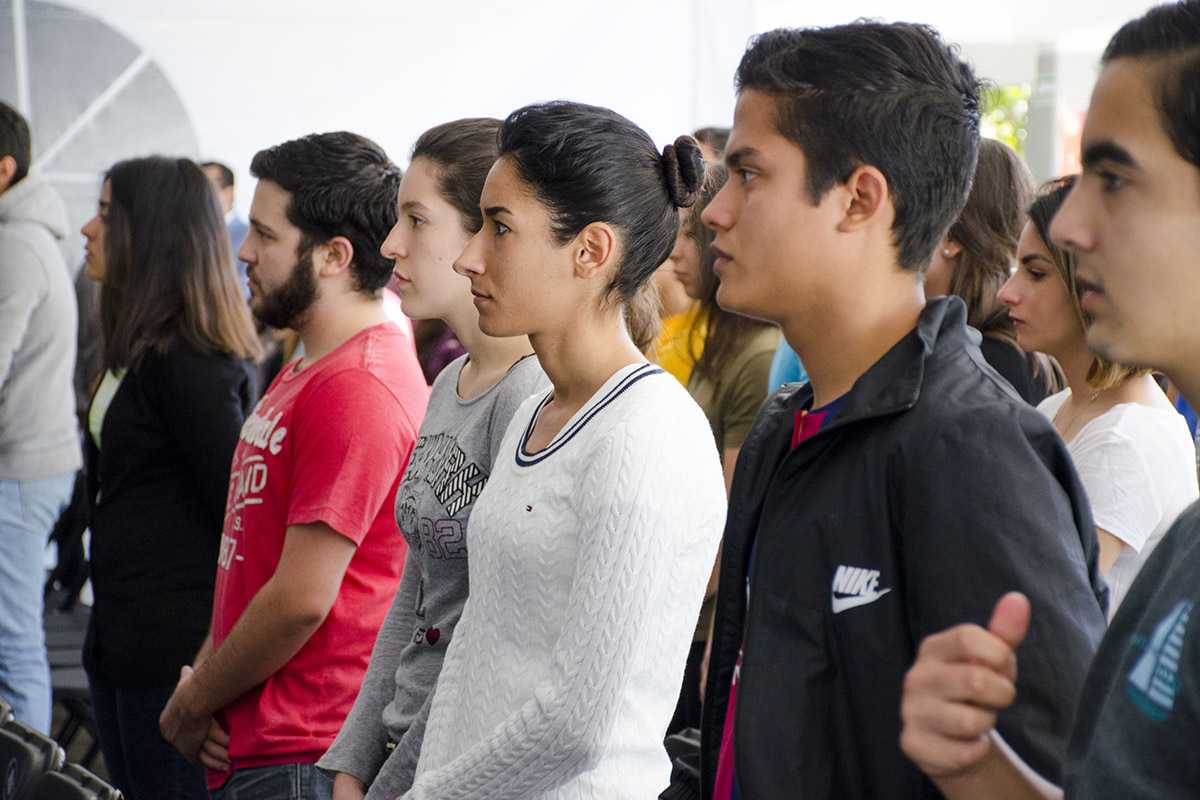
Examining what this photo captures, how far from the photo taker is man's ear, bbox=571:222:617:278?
4.53ft

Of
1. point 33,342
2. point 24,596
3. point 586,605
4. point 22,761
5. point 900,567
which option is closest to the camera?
point 900,567

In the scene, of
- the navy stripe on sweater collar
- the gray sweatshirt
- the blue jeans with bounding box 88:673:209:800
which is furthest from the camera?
the blue jeans with bounding box 88:673:209:800

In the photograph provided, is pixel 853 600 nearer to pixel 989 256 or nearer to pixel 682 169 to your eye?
pixel 682 169

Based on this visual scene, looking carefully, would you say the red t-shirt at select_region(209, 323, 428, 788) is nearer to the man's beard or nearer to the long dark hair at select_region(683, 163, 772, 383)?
the man's beard

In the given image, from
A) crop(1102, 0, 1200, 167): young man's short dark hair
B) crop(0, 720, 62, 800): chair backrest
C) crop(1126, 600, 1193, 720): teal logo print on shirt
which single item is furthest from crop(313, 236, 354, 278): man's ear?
crop(1126, 600, 1193, 720): teal logo print on shirt

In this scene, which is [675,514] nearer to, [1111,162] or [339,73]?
[1111,162]

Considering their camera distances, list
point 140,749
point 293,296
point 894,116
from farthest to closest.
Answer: point 140,749 → point 293,296 → point 894,116

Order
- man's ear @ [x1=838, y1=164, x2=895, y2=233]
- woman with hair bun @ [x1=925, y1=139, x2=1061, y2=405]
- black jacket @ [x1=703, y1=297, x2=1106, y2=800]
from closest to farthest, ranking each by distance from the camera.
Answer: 1. black jacket @ [x1=703, y1=297, x2=1106, y2=800]
2. man's ear @ [x1=838, y1=164, x2=895, y2=233]
3. woman with hair bun @ [x1=925, y1=139, x2=1061, y2=405]

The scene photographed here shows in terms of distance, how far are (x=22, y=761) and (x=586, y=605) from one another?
950mm

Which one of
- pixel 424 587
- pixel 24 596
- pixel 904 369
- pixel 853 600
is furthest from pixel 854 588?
pixel 24 596

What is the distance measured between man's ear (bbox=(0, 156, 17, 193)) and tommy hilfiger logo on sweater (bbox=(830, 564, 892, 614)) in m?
3.22

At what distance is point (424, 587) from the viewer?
157 centimetres

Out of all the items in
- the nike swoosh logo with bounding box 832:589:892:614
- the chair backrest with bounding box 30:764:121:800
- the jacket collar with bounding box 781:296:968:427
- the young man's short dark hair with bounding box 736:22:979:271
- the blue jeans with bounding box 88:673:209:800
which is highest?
the young man's short dark hair with bounding box 736:22:979:271

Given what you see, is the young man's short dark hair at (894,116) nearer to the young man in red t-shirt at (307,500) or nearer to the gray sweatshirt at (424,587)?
the gray sweatshirt at (424,587)
